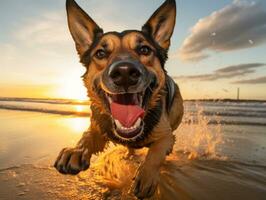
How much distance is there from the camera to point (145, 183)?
3152 millimetres

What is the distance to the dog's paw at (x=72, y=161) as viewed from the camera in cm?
348

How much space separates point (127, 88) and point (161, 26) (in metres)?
1.31

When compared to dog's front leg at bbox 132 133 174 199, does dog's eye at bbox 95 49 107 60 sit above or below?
above

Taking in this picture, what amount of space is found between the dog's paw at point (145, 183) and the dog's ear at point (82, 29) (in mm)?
1885

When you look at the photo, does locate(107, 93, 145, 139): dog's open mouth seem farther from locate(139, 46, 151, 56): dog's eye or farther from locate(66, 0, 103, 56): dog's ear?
locate(66, 0, 103, 56): dog's ear

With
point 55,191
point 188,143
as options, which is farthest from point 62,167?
point 188,143

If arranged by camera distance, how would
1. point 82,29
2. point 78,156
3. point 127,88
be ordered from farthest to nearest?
point 82,29 → point 78,156 → point 127,88

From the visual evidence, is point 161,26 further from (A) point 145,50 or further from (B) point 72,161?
(B) point 72,161

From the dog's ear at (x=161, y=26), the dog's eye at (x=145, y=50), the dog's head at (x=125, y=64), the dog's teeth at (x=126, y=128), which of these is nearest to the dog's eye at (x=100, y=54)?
the dog's head at (x=125, y=64)

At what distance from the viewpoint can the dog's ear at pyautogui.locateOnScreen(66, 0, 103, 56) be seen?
4.10 metres

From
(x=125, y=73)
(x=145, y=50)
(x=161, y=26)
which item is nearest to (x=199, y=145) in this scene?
(x=161, y=26)

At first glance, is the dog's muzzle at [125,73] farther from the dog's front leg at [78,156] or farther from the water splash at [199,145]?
the water splash at [199,145]

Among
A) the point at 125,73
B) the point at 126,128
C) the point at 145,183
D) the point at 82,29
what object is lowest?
the point at 145,183

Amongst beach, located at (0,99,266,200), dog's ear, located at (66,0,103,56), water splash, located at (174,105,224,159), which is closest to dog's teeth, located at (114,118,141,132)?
beach, located at (0,99,266,200)
